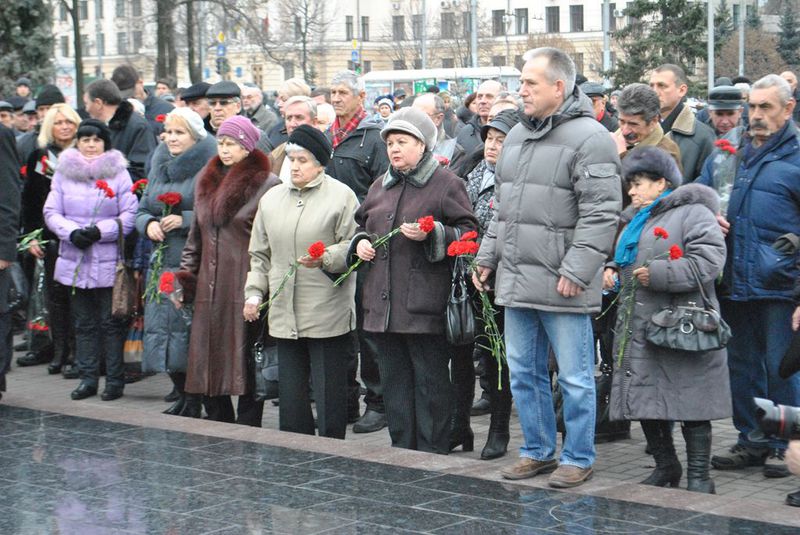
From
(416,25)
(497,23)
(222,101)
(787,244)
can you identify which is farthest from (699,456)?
(497,23)

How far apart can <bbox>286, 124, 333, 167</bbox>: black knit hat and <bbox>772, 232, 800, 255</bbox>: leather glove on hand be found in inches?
105

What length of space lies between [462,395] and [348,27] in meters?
87.3

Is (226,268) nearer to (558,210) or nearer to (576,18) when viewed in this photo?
(558,210)

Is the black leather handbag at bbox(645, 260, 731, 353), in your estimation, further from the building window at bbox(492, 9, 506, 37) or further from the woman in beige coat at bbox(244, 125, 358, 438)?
the building window at bbox(492, 9, 506, 37)

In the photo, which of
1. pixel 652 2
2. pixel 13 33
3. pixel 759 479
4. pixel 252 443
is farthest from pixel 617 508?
pixel 652 2

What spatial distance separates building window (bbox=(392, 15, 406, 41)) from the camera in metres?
82.7

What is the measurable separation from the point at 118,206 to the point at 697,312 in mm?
4925

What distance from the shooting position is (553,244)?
256 inches

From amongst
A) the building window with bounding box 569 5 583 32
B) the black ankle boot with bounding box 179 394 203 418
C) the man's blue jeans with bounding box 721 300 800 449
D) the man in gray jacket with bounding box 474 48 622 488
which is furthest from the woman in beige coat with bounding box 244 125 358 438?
the building window with bounding box 569 5 583 32

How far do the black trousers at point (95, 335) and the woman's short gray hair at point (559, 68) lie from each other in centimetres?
455

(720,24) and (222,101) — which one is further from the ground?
(720,24)

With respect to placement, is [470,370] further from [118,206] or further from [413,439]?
[118,206]

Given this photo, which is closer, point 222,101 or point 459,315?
point 459,315

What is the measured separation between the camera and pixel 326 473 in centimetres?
679
